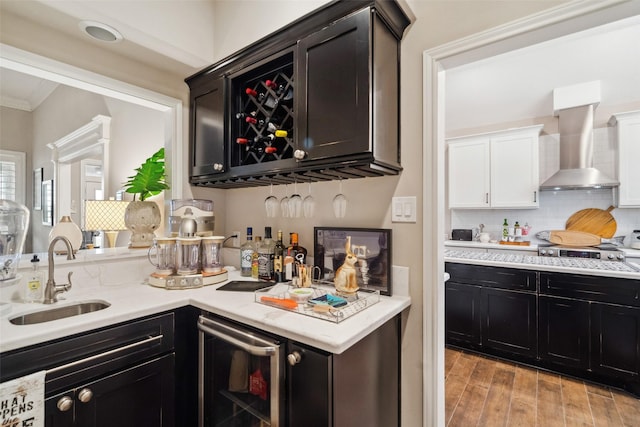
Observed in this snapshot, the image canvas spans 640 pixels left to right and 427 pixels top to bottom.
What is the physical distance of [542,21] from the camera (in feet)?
3.85

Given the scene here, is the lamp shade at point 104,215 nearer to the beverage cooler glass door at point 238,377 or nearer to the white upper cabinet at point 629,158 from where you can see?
the beverage cooler glass door at point 238,377

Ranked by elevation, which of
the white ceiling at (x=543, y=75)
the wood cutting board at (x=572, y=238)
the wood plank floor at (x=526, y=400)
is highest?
the white ceiling at (x=543, y=75)

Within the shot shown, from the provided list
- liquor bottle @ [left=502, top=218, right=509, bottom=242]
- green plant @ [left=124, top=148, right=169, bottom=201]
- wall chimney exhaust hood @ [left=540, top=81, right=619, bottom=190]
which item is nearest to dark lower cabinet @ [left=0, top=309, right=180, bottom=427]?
green plant @ [left=124, top=148, right=169, bottom=201]

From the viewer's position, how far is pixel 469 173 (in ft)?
12.9

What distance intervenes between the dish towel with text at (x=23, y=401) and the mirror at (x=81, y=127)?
136 centimetres

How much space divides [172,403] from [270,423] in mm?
599

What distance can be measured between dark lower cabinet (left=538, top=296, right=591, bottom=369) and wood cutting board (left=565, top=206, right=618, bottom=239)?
141cm


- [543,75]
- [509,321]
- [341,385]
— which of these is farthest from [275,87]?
[543,75]

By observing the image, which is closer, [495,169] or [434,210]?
[434,210]

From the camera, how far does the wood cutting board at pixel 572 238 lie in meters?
3.16

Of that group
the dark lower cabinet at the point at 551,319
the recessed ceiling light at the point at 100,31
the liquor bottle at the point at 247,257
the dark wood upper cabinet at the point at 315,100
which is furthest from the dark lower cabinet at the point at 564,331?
the recessed ceiling light at the point at 100,31

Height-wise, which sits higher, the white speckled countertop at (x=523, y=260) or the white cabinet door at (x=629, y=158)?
the white cabinet door at (x=629, y=158)

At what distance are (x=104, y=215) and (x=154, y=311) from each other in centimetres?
124

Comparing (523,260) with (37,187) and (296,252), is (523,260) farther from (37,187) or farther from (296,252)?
(37,187)
